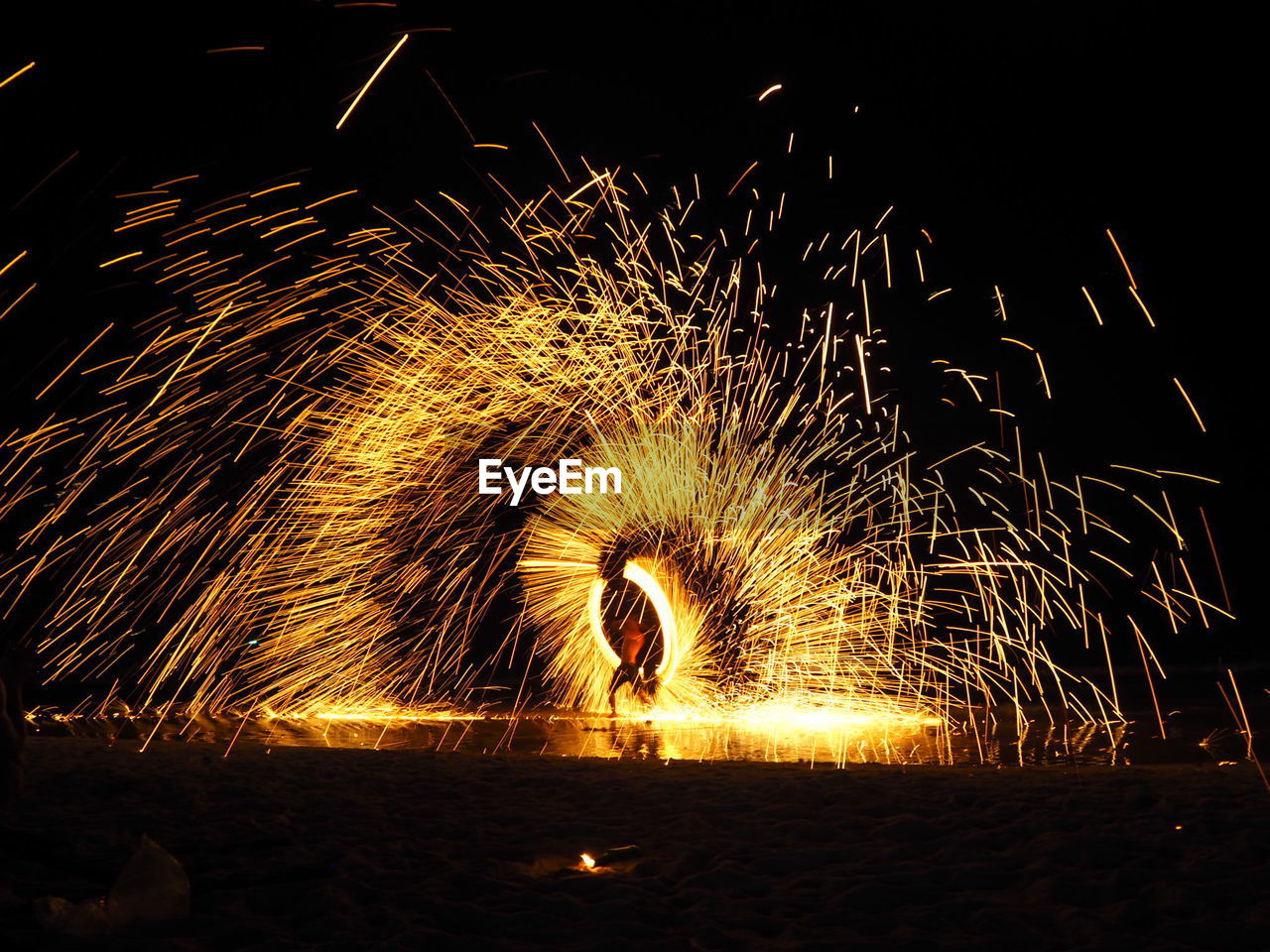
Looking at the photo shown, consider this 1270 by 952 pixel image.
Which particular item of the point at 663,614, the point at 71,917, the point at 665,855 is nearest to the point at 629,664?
the point at 663,614

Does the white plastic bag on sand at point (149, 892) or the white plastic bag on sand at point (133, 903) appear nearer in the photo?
the white plastic bag on sand at point (133, 903)

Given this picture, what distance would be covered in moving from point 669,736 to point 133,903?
5.97 metres

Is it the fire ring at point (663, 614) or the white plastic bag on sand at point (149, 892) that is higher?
the fire ring at point (663, 614)

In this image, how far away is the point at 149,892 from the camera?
3.41 m

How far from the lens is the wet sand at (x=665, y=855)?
334cm

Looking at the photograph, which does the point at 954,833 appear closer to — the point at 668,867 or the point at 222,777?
the point at 668,867

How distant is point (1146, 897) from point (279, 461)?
13.2m

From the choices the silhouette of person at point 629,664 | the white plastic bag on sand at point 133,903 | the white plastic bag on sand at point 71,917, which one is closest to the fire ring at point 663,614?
the silhouette of person at point 629,664

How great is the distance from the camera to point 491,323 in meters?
10.2

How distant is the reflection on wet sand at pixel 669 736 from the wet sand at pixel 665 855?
3.50 feet

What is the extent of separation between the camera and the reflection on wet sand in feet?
25.1

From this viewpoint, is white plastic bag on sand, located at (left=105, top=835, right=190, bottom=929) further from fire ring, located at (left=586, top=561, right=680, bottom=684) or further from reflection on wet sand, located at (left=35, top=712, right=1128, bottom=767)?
fire ring, located at (left=586, top=561, right=680, bottom=684)

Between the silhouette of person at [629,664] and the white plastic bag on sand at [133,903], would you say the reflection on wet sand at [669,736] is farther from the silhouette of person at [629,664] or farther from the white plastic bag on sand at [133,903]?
the white plastic bag on sand at [133,903]

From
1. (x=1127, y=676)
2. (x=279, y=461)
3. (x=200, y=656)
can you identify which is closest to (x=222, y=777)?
(x=279, y=461)
